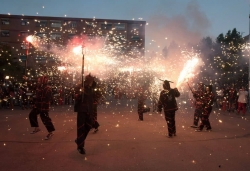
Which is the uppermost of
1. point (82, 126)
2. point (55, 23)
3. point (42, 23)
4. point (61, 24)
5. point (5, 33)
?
point (42, 23)

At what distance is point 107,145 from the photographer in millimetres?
7770

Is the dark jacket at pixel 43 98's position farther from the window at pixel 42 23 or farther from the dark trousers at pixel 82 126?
the window at pixel 42 23

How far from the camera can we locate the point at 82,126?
22.7 ft

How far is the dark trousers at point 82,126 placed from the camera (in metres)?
6.82

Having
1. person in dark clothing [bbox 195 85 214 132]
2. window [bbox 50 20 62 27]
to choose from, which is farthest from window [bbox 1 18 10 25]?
person in dark clothing [bbox 195 85 214 132]

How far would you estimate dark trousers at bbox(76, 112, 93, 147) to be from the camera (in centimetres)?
682

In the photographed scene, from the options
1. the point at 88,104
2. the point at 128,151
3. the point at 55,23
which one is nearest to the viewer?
the point at 88,104

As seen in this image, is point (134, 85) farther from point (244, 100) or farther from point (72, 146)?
point (72, 146)

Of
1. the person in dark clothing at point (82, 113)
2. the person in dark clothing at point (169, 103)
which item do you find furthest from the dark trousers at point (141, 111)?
the person in dark clothing at point (82, 113)

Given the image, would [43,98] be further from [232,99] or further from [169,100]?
[232,99]

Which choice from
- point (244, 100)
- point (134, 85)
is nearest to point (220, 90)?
point (244, 100)

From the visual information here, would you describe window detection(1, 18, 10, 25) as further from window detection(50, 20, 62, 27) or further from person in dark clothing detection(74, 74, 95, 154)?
person in dark clothing detection(74, 74, 95, 154)

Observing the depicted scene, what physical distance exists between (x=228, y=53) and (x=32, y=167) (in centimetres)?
2011

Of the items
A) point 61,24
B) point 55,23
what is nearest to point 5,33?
point 55,23
